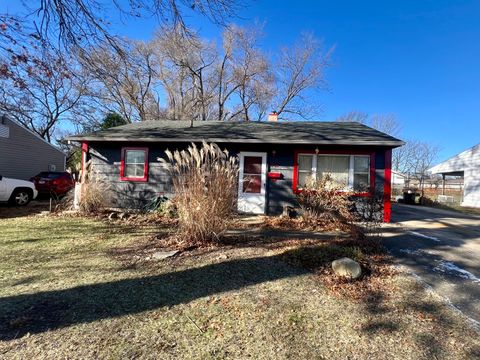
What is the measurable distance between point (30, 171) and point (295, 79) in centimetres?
2105

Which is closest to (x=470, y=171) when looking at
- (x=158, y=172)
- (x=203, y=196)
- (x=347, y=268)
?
(x=158, y=172)

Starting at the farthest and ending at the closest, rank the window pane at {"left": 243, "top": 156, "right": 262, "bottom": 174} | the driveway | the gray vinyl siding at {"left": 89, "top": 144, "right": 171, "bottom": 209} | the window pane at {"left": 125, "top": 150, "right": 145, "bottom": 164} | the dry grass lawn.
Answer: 1. the window pane at {"left": 125, "top": 150, "right": 145, "bottom": 164}
2. the gray vinyl siding at {"left": 89, "top": 144, "right": 171, "bottom": 209}
3. the window pane at {"left": 243, "top": 156, "right": 262, "bottom": 174}
4. the driveway
5. the dry grass lawn

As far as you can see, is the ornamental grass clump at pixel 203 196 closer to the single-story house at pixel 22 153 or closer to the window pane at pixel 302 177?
the window pane at pixel 302 177

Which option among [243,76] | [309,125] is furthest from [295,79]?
[309,125]

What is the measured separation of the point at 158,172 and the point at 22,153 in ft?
39.8

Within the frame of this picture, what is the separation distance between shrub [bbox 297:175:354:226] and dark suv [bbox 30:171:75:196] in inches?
440

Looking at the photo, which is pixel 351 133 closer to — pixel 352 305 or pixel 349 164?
pixel 349 164

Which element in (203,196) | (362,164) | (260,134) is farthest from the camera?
(260,134)

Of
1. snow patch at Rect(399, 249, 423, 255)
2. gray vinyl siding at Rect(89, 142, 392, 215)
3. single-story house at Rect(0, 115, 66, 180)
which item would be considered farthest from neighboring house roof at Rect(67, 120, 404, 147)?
single-story house at Rect(0, 115, 66, 180)

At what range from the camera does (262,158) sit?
968 cm

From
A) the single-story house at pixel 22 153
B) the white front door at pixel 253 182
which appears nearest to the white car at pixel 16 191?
the single-story house at pixel 22 153

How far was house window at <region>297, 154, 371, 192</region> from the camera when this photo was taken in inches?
362

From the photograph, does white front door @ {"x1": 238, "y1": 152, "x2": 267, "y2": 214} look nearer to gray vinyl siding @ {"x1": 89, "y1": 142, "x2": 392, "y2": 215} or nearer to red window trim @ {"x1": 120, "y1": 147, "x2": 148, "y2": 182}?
gray vinyl siding @ {"x1": 89, "y1": 142, "x2": 392, "y2": 215}

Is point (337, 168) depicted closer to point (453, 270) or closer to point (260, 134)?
point (260, 134)
